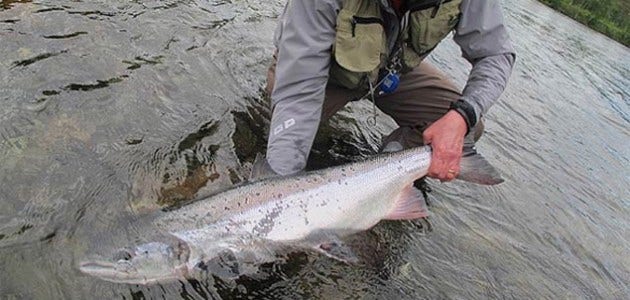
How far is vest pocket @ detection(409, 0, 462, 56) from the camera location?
12.0ft

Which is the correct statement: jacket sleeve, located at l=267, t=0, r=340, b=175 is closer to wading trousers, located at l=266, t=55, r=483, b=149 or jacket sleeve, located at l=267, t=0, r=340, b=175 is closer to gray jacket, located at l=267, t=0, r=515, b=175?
gray jacket, located at l=267, t=0, r=515, b=175

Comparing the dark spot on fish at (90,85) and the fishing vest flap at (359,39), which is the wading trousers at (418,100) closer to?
the fishing vest flap at (359,39)

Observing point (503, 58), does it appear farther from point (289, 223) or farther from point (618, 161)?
point (618, 161)

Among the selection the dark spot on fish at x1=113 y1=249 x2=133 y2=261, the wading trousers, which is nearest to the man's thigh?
the wading trousers

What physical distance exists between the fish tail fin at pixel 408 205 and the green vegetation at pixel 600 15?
23162 mm

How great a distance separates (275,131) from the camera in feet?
10.8

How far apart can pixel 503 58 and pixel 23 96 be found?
11.7 feet

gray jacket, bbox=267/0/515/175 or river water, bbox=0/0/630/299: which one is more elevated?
gray jacket, bbox=267/0/515/175

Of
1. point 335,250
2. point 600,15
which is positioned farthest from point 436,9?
point 600,15

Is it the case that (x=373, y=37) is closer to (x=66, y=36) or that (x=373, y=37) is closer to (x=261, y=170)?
(x=261, y=170)

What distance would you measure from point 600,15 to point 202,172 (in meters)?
Result: 29.9

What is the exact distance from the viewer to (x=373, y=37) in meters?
3.53

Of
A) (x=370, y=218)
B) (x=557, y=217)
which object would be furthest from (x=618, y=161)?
(x=370, y=218)

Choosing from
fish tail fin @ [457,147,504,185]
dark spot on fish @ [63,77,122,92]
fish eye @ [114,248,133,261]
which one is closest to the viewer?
fish eye @ [114,248,133,261]
